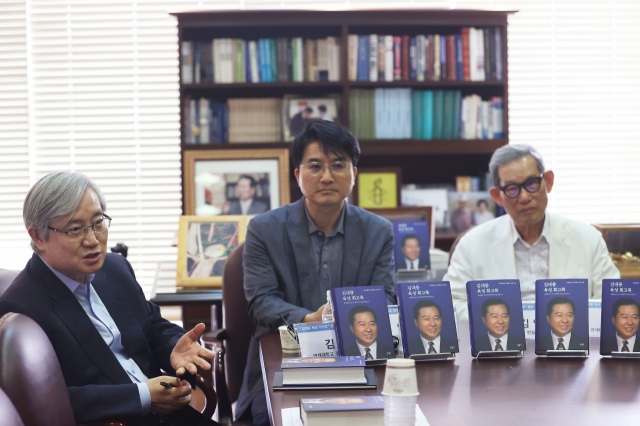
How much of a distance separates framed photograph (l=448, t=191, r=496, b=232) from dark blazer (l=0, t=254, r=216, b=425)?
2.76 metres

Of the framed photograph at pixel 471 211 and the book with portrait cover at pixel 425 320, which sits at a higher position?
the framed photograph at pixel 471 211

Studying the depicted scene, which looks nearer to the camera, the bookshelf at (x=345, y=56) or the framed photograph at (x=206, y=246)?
the framed photograph at (x=206, y=246)

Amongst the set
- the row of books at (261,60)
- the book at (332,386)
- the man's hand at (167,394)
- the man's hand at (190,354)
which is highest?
the row of books at (261,60)

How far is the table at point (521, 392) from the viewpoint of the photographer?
4.85 ft

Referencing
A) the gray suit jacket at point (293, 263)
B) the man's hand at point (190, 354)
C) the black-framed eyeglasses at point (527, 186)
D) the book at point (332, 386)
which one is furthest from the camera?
the black-framed eyeglasses at point (527, 186)

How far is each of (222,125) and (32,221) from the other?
266cm

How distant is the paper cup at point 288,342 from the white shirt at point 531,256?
119 cm

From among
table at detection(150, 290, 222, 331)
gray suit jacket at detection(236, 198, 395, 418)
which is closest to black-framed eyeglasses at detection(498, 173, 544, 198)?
gray suit jacket at detection(236, 198, 395, 418)

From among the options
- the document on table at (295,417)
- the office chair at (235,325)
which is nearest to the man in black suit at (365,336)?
the document on table at (295,417)

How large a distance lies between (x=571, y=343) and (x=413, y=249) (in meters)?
1.53

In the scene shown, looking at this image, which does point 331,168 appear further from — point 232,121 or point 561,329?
point 232,121

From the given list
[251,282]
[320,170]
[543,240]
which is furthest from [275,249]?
[543,240]

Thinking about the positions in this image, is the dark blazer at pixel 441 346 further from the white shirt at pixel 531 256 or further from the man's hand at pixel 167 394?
the white shirt at pixel 531 256

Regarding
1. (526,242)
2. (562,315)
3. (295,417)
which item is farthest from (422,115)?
(295,417)
